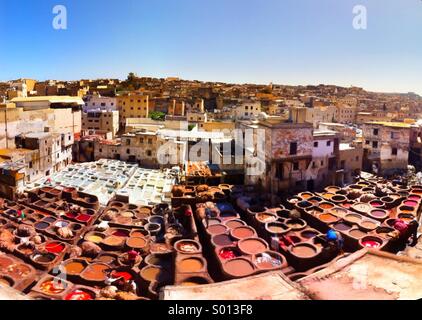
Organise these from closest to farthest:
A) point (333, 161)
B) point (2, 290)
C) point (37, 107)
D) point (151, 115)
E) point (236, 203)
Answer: point (2, 290), point (236, 203), point (333, 161), point (37, 107), point (151, 115)

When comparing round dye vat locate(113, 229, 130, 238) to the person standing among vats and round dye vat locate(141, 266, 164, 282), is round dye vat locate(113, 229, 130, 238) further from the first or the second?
the person standing among vats

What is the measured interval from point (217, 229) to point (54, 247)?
7.94 m

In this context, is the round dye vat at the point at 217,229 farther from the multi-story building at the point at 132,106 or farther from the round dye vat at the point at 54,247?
A: the multi-story building at the point at 132,106

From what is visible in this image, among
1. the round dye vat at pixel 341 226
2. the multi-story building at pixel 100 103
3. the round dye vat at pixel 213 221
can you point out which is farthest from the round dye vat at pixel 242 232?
the multi-story building at pixel 100 103

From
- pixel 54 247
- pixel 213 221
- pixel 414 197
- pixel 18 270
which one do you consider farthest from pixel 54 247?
pixel 414 197

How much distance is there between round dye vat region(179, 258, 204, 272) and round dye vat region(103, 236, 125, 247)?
5297 mm

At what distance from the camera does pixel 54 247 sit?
17.3m

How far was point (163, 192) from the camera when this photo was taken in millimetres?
27125

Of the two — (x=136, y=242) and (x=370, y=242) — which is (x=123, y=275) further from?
(x=370, y=242)

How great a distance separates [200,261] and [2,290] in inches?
363

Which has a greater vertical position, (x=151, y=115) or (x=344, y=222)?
(x=151, y=115)
